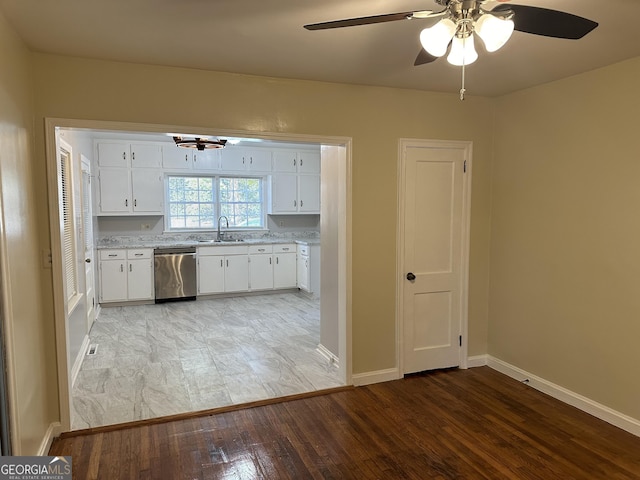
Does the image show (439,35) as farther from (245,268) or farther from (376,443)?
(245,268)

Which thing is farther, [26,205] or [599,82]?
[599,82]

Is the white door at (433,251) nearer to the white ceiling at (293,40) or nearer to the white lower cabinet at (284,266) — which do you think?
the white ceiling at (293,40)

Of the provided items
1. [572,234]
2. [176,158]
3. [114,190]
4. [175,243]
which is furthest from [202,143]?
[572,234]

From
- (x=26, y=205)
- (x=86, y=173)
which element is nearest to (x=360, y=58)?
(x=26, y=205)

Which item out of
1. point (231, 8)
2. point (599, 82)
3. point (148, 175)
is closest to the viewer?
point (231, 8)

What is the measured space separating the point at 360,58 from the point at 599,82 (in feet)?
5.54

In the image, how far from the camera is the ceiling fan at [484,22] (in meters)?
1.58

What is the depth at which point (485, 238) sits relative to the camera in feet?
12.9

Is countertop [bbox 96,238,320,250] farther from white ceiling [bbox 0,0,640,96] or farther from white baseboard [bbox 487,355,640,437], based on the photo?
white ceiling [bbox 0,0,640,96]

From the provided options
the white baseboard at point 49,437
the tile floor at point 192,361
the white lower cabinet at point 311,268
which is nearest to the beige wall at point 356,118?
the tile floor at point 192,361

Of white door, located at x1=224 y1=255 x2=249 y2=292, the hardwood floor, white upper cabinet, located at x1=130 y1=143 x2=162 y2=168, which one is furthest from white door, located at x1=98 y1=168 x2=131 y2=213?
the hardwood floor

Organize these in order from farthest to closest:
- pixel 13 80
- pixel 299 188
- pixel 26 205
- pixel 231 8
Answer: pixel 299 188, pixel 26 205, pixel 13 80, pixel 231 8

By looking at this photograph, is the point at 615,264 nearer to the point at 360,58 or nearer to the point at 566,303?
the point at 566,303

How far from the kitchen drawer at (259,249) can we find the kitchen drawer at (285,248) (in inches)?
3.4
